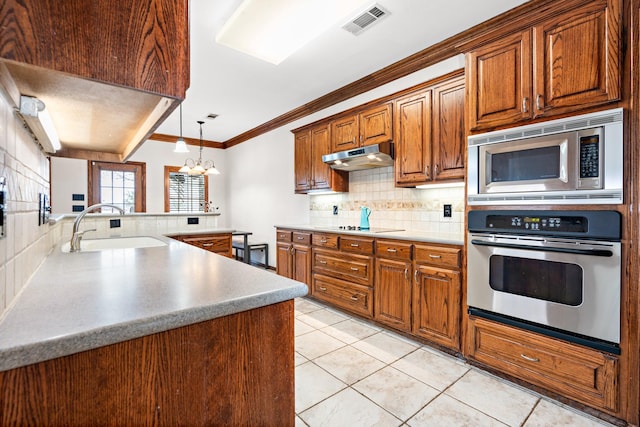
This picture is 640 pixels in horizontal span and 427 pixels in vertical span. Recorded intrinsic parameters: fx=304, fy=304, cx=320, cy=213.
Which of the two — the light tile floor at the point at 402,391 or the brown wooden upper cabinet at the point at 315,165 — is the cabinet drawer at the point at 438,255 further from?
the brown wooden upper cabinet at the point at 315,165

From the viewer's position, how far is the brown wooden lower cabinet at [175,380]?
0.60 m

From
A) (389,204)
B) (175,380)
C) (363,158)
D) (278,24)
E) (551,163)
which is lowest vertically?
(175,380)

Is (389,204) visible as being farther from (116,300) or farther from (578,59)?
(116,300)

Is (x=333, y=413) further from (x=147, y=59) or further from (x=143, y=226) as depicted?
(x=143, y=226)

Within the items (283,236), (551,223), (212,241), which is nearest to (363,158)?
(283,236)

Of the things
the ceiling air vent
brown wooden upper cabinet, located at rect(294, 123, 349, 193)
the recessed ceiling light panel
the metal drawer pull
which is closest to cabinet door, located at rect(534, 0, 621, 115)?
the ceiling air vent

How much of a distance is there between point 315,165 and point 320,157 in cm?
13

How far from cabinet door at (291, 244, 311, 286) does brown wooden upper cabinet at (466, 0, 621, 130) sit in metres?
2.28

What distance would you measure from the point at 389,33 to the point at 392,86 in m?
0.76

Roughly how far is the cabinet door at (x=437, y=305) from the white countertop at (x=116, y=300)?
1722 mm

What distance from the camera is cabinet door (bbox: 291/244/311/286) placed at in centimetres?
371

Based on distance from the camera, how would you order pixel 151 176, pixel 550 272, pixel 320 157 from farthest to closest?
1. pixel 151 176
2. pixel 320 157
3. pixel 550 272

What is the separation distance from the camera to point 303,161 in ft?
13.8

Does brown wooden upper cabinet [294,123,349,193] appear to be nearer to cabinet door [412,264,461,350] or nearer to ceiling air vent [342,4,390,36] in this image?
ceiling air vent [342,4,390,36]
